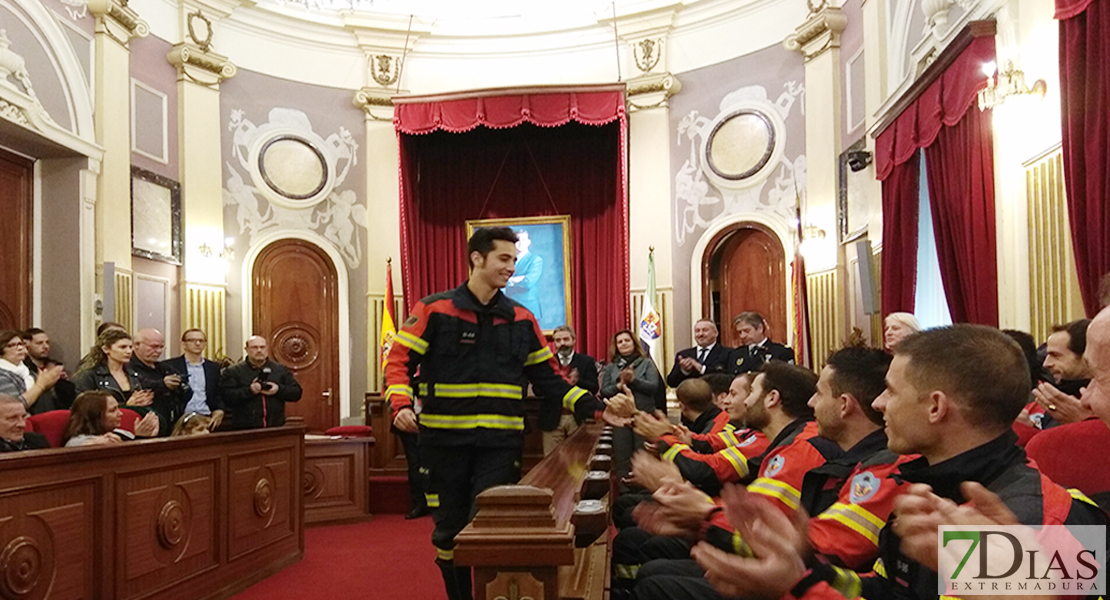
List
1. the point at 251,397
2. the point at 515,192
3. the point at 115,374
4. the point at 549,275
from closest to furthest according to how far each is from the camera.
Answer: the point at 115,374 → the point at 251,397 → the point at 549,275 → the point at 515,192

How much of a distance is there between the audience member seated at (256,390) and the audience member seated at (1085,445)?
5.05m

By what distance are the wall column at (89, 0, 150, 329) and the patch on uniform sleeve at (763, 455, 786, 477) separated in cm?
676

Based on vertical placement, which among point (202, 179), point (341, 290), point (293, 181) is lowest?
point (341, 290)

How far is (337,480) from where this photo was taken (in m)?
6.69

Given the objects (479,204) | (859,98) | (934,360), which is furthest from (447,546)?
(479,204)

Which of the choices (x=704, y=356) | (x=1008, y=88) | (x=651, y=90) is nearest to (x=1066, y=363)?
(x=1008, y=88)

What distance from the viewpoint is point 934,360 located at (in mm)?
1536

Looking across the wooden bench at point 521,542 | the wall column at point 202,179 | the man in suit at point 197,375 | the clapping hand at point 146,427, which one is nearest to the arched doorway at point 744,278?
the wall column at point 202,179

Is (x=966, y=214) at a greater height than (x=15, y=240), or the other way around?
(x=15, y=240)

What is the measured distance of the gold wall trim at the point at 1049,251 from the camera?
4176 mm

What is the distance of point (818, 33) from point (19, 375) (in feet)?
23.3

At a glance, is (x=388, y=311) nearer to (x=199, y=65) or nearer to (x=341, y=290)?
(x=341, y=290)

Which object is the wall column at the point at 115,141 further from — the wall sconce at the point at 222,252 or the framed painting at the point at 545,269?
the framed painting at the point at 545,269

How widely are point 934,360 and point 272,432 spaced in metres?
4.24
